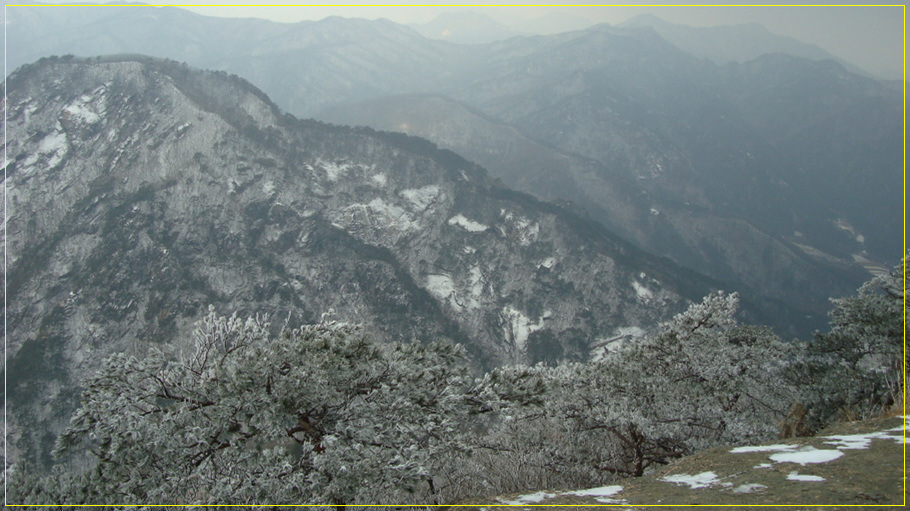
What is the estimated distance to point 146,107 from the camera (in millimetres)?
105125

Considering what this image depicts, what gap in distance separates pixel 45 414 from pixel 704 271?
18448 centimetres

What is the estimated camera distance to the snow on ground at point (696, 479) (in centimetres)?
801

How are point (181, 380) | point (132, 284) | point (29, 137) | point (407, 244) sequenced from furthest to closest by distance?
point (407, 244), point (29, 137), point (132, 284), point (181, 380)

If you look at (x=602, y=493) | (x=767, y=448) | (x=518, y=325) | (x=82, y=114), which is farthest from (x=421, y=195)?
(x=602, y=493)

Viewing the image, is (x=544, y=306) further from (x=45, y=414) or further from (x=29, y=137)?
(x=29, y=137)

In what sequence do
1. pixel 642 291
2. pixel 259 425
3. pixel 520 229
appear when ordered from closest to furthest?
pixel 259 425, pixel 642 291, pixel 520 229

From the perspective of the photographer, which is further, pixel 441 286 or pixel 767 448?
pixel 441 286

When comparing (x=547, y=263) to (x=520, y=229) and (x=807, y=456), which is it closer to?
(x=520, y=229)

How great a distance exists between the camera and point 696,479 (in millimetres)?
8289

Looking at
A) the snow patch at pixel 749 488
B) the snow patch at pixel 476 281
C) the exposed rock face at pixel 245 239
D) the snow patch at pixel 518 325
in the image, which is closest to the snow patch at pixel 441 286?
the exposed rock face at pixel 245 239

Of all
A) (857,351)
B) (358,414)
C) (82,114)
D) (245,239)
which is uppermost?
(82,114)

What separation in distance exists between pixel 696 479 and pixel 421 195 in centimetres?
11058

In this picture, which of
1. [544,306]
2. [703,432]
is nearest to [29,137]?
[544,306]

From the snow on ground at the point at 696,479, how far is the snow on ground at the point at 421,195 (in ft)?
354
